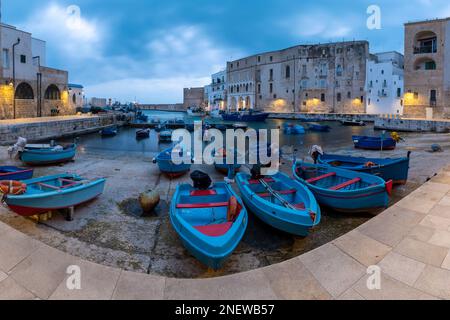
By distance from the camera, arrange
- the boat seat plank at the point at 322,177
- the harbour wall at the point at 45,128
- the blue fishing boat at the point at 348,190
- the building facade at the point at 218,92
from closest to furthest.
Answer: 1. the blue fishing boat at the point at 348,190
2. the boat seat plank at the point at 322,177
3. the harbour wall at the point at 45,128
4. the building facade at the point at 218,92

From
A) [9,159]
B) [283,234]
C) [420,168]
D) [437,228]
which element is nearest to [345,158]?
[420,168]

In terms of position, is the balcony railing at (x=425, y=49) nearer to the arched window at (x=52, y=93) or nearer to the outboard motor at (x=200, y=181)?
the outboard motor at (x=200, y=181)

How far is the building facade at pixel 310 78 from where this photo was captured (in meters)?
57.5

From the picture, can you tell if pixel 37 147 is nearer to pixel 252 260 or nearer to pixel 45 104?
pixel 252 260

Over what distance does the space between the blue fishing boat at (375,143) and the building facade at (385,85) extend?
31618 mm

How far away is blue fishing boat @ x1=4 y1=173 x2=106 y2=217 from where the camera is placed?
695 centimetres

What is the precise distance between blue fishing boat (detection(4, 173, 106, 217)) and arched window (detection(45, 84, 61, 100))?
29.0m

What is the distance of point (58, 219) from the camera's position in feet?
25.7

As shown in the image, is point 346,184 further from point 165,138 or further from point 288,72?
point 288,72

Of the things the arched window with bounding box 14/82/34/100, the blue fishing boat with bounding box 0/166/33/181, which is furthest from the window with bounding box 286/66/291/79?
the blue fishing boat with bounding box 0/166/33/181

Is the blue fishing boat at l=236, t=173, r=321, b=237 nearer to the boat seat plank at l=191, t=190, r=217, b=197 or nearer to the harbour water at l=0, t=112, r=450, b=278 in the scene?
the harbour water at l=0, t=112, r=450, b=278

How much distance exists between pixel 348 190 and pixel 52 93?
3555 centimetres

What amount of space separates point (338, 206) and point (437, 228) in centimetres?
317

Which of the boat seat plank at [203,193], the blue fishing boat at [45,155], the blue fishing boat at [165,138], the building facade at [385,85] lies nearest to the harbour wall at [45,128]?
the blue fishing boat at [45,155]
